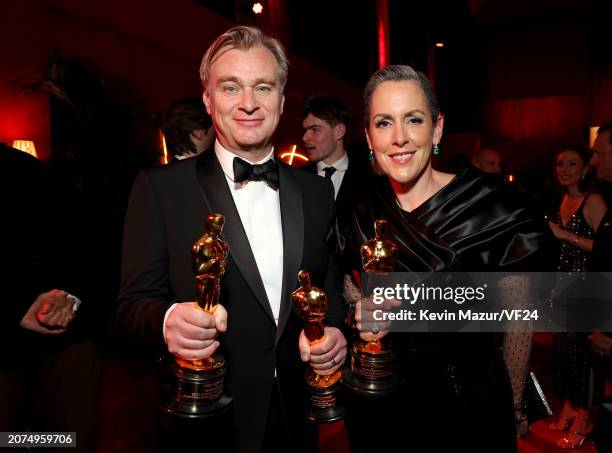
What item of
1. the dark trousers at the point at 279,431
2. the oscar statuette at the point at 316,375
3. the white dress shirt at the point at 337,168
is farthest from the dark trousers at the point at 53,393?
the white dress shirt at the point at 337,168

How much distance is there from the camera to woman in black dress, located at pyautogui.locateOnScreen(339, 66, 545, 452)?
66.6 inches

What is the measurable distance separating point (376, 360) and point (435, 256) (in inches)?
20.1

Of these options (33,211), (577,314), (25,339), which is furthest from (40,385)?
(577,314)

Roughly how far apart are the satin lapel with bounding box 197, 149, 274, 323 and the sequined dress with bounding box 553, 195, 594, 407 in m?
3.03

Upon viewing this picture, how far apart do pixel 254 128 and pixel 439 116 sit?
0.76 metres

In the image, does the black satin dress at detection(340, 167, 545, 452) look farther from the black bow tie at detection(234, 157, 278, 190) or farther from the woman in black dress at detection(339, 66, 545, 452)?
the black bow tie at detection(234, 157, 278, 190)

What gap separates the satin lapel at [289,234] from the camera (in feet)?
5.16

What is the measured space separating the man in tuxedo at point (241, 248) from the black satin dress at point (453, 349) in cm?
30

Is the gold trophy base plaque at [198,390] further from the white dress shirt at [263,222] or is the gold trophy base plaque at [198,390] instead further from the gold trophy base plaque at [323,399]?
the white dress shirt at [263,222]

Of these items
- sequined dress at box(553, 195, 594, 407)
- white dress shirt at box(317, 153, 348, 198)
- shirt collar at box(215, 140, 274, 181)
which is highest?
white dress shirt at box(317, 153, 348, 198)

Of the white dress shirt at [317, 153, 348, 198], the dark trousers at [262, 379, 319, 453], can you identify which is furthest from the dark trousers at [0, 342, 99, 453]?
the white dress shirt at [317, 153, 348, 198]

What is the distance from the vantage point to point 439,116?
6.20 feet

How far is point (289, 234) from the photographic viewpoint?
1.64 m

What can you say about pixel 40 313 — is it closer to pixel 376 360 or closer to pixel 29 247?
pixel 29 247
